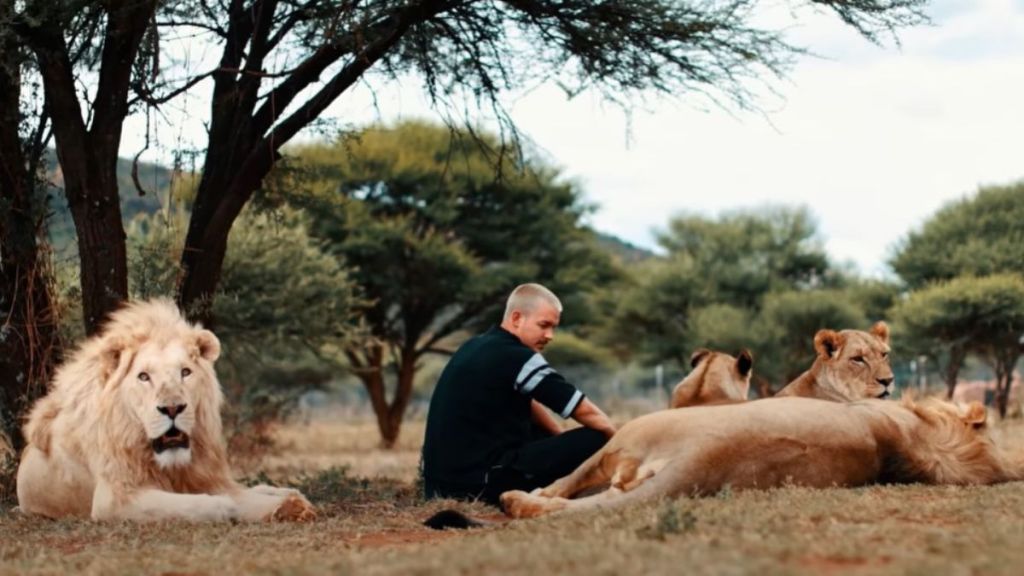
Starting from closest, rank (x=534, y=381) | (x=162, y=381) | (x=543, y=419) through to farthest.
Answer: (x=162, y=381) → (x=534, y=381) → (x=543, y=419)

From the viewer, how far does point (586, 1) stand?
984 centimetres

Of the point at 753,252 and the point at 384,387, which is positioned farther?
the point at 753,252

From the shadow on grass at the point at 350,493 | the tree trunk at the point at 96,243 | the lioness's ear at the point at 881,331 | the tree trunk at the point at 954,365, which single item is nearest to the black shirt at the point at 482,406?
the shadow on grass at the point at 350,493

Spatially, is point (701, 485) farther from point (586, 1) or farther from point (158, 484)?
point (586, 1)

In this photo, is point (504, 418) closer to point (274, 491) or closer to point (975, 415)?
point (274, 491)

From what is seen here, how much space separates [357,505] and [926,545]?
3640mm

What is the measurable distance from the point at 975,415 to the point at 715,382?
1323 mm

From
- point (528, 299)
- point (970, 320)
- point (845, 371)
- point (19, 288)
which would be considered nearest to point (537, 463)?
point (528, 299)

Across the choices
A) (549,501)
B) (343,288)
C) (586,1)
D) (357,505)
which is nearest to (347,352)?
(343,288)

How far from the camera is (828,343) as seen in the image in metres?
8.41

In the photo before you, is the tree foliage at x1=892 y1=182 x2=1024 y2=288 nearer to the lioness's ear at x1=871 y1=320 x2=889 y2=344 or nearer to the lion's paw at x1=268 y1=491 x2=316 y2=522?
the lioness's ear at x1=871 y1=320 x2=889 y2=344

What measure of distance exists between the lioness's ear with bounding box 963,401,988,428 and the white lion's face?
3273 millimetres

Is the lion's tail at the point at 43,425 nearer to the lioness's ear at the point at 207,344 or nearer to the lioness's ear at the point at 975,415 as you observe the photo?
the lioness's ear at the point at 207,344

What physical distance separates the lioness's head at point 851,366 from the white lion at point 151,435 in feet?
11.1
